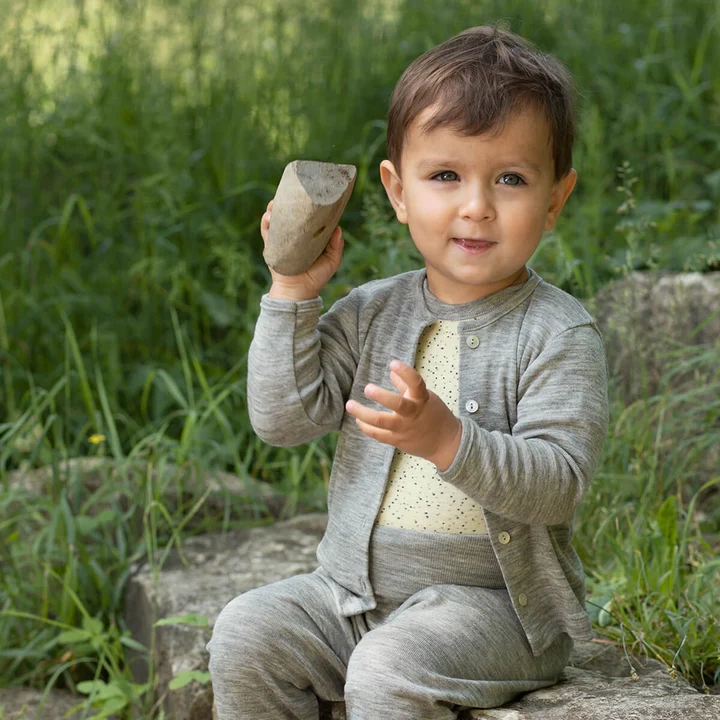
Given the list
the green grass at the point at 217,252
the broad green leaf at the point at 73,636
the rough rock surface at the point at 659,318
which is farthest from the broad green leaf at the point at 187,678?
the rough rock surface at the point at 659,318

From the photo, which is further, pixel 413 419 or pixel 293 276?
pixel 293 276

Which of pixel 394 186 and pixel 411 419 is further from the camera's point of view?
pixel 394 186

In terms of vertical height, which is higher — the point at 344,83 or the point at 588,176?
the point at 344,83

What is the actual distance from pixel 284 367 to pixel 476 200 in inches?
16.0

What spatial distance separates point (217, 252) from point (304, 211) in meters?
1.66

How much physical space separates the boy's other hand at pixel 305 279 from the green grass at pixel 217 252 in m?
0.85

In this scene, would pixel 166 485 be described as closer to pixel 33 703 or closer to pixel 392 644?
pixel 33 703

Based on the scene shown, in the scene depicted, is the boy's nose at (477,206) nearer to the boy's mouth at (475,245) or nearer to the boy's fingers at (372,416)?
the boy's mouth at (475,245)

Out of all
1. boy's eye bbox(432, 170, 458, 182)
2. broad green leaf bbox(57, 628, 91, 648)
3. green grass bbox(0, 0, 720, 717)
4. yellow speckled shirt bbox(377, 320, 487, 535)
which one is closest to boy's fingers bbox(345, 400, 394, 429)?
yellow speckled shirt bbox(377, 320, 487, 535)

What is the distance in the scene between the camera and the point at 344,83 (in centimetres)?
438

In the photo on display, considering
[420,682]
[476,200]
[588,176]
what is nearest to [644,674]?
[420,682]

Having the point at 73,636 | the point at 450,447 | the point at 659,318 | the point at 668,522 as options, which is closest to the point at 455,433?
the point at 450,447

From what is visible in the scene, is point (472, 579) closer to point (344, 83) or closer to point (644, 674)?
point (644, 674)

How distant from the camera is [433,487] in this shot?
184 cm
